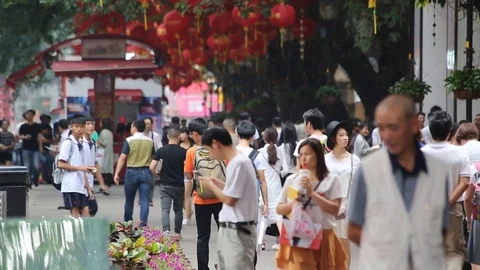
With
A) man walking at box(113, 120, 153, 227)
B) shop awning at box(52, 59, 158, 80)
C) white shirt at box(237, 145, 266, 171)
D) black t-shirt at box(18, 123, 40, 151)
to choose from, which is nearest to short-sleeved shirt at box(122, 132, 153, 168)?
man walking at box(113, 120, 153, 227)

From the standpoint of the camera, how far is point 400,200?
7.20 meters

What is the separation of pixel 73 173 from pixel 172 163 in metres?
1.44

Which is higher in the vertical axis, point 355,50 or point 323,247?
point 355,50

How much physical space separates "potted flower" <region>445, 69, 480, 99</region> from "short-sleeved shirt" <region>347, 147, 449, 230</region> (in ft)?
33.3

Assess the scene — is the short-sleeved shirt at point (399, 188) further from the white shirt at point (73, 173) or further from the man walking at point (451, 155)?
the white shirt at point (73, 173)

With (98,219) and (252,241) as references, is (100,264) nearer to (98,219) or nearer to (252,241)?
(98,219)

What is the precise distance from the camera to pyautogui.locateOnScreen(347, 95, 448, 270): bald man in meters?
7.18

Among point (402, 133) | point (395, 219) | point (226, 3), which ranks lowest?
point (395, 219)

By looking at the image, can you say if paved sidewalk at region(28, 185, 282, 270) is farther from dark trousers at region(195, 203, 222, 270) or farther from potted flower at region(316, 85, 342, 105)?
potted flower at region(316, 85, 342, 105)

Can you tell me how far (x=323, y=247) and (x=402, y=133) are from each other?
275 cm

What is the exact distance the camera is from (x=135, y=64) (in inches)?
1235

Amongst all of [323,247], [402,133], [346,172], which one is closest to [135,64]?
[346,172]

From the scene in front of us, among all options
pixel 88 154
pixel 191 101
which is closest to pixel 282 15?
pixel 88 154

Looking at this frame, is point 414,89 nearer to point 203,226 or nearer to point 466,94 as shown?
point 466,94
